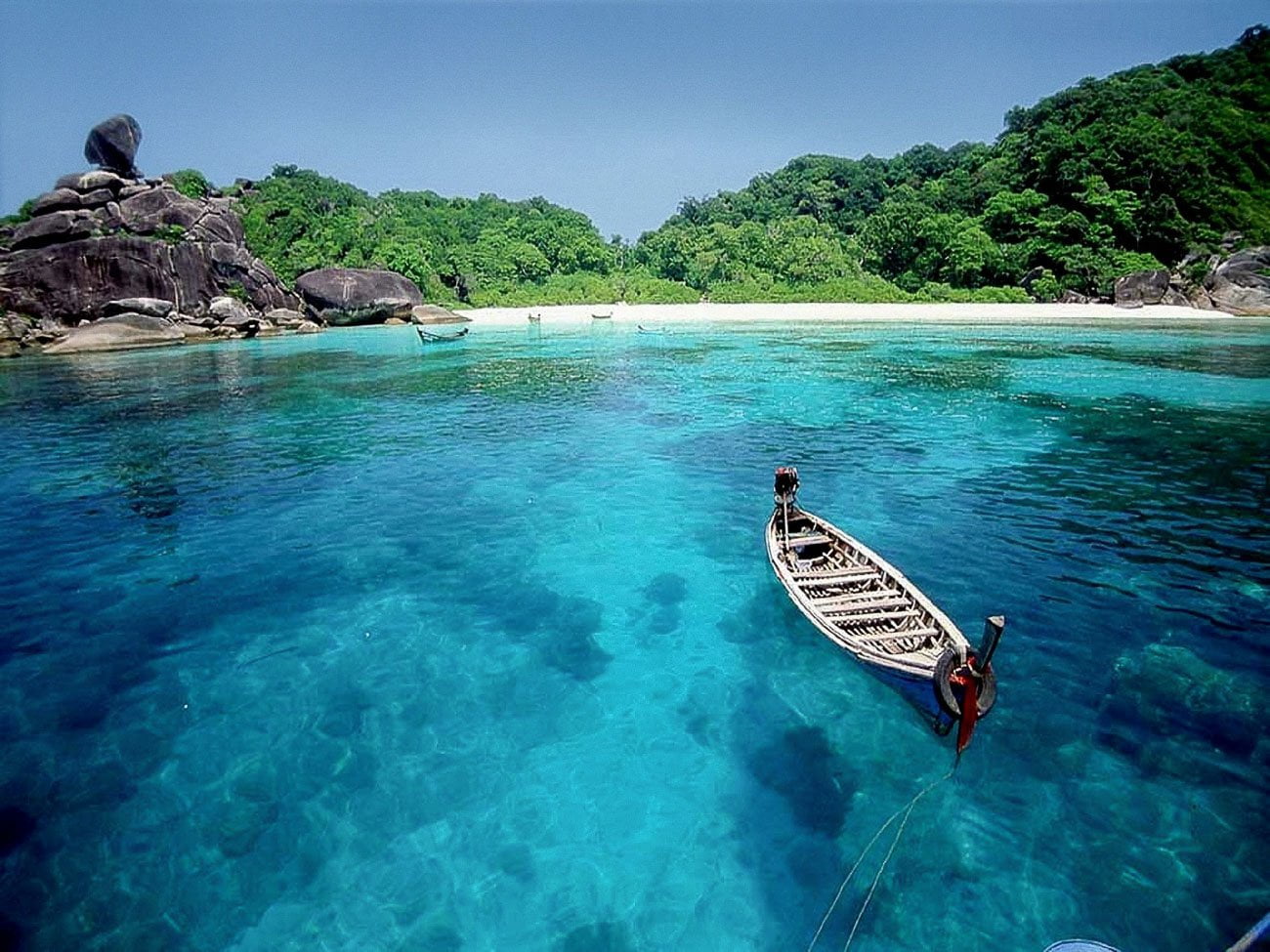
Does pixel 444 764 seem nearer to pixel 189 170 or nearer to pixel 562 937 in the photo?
pixel 562 937

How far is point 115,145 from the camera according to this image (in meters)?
62.0

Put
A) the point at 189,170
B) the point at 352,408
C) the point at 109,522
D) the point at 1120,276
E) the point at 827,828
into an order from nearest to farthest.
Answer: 1. the point at 827,828
2. the point at 109,522
3. the point at 352,408
4. the point at 1120,276
5. the point at 189,170

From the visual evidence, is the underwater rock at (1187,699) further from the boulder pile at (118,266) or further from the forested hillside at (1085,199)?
the forested hillside at (1085,199)

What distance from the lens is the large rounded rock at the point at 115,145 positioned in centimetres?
6128

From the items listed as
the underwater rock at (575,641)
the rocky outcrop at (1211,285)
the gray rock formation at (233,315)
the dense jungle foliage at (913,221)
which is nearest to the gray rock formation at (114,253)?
the gray rock formation at (233,315)

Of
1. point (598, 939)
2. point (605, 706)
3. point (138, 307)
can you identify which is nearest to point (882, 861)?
point (598, 939)

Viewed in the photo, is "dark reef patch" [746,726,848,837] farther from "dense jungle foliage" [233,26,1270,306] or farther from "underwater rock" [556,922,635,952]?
"dense jungle foliage" [233,26,1270,306]

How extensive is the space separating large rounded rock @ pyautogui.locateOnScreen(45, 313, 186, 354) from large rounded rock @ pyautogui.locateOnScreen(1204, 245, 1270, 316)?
318 feet

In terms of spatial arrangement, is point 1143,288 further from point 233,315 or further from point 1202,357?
point 233,315

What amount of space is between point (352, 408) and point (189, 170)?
7527cm

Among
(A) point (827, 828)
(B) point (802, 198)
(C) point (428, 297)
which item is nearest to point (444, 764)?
(A) point (827, 828)

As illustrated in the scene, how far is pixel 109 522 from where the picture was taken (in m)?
14.8

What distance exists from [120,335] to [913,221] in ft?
272

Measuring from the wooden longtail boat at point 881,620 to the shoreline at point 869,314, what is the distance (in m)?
59.2
